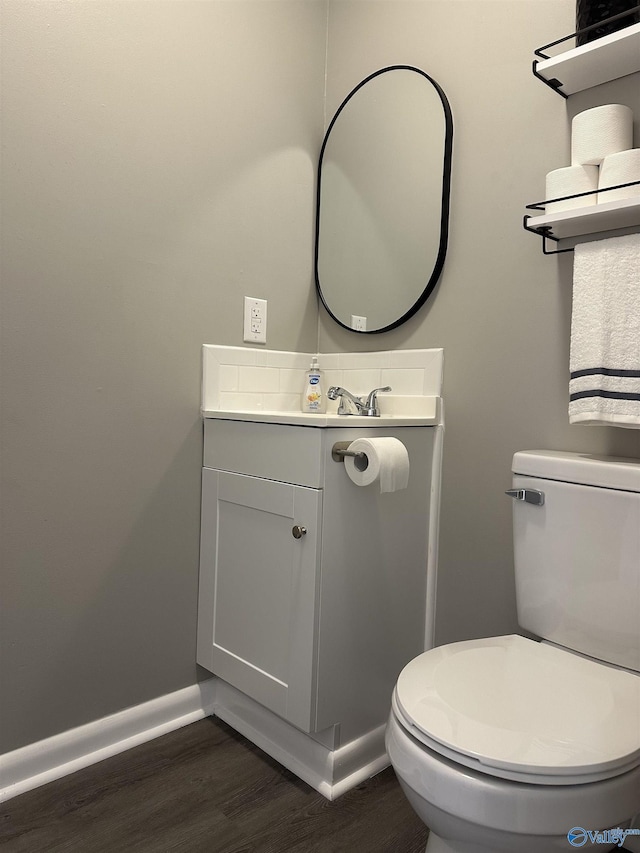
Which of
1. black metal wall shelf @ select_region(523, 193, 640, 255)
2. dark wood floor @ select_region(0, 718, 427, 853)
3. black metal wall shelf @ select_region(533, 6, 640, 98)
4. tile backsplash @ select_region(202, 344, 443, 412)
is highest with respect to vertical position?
black metal wall shelf @ select_region(533, 6, 640, 98)

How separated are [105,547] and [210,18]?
4.72 feet

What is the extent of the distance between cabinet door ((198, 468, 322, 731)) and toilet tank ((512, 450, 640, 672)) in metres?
0.46

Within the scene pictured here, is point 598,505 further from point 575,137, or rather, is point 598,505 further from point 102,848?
point 102,848

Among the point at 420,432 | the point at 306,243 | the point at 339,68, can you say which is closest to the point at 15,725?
the point at 420,432

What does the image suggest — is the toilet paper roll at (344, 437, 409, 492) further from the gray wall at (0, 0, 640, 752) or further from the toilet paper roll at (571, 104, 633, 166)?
the toilet paper roll at (571, 104, 633, 166)

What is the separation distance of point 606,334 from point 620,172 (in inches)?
12.8

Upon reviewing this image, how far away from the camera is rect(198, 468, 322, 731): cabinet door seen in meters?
1.41

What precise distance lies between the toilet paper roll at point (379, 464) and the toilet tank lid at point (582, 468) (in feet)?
0.83

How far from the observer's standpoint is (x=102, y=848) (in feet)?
4.12

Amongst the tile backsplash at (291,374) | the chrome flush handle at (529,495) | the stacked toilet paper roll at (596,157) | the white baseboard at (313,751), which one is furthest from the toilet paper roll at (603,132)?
the white baseboard at (313,751)

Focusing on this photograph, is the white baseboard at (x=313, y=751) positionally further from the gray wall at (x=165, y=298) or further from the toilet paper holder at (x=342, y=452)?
the toilet paper holder at (x=342, y=452)

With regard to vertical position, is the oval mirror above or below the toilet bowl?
above

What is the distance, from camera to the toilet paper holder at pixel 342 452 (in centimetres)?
137

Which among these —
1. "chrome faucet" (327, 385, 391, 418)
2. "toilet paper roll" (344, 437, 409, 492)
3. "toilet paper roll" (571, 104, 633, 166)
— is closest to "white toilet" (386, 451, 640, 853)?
"toilet paper roll" (344, 437, 409, 492)
